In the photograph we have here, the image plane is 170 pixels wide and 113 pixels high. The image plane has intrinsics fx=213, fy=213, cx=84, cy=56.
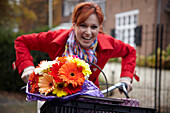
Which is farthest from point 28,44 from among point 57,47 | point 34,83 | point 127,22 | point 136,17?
point 127,22

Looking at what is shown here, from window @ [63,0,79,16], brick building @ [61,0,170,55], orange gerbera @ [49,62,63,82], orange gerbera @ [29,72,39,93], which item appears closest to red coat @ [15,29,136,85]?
orange gerbera @ [29,72,39,93]

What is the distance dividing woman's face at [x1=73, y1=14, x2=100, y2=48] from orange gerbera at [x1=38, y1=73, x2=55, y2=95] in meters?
0.69

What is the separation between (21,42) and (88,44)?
720 mm

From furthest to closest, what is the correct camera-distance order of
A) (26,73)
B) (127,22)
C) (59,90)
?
(127,22)
(26,73)
(59,90)

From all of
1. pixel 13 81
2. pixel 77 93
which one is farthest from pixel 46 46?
pixel 13 81

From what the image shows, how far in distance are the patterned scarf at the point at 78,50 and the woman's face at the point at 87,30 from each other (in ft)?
0.27

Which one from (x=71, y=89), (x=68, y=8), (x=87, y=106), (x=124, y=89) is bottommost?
(x=124, y=89)

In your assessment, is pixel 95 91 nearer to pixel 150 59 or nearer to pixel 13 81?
pixel 13 81

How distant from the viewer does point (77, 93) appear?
4.31ft

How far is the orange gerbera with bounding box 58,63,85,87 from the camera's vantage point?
1305mm

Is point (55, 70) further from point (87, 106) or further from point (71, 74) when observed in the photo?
point (87, 106)

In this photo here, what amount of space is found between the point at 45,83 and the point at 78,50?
0.78 metres

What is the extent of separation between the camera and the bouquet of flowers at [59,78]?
1311 mm

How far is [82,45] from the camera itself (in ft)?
6.73
